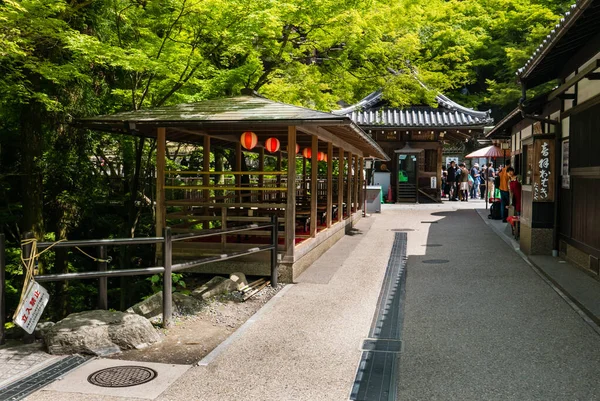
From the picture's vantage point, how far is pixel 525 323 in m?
6.77

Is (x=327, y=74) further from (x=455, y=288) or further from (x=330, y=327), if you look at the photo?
(x=330, y=327)

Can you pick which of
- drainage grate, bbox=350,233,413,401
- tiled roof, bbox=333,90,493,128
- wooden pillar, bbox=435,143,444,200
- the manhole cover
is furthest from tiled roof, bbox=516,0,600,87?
wooden pillar, bbox=435,143,444,200

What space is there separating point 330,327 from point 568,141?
293 inches

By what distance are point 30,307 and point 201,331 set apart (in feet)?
6.83

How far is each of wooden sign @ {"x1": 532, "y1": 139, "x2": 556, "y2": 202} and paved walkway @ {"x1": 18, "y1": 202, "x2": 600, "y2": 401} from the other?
5.84 ft

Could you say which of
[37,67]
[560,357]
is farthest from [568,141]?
[37,67]

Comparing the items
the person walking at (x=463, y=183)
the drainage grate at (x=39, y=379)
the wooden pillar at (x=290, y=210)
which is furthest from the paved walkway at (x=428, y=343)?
the person walking at (x=463, y=183)

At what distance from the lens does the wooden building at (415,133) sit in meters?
27.7

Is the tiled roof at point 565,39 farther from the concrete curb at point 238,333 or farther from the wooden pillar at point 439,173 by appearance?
the wooden pillar at point 439,173

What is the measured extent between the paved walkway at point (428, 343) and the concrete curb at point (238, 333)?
2.0 inches

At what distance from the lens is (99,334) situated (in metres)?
5.83

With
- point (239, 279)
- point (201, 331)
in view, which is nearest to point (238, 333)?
point (201, 331)

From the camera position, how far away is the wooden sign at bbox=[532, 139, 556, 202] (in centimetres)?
1150

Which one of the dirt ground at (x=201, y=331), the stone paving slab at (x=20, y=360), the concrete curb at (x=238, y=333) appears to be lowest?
the dirt ground at (x=201, y=331)
